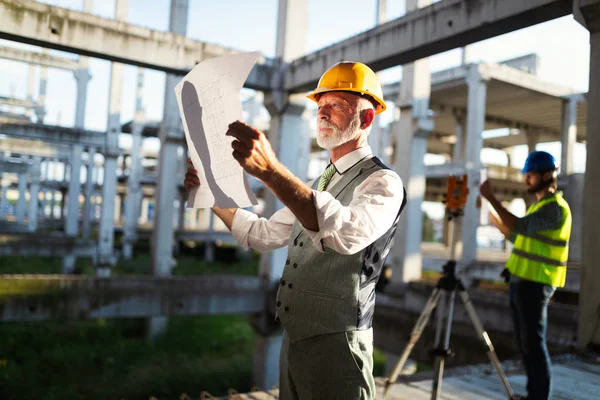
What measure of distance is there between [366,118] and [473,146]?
16.3 meters

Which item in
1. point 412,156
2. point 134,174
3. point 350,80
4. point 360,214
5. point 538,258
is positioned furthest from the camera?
point 134,174

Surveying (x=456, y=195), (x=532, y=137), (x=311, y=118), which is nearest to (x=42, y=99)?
(x=311, y=118)

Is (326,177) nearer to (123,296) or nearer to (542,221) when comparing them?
(542,221)

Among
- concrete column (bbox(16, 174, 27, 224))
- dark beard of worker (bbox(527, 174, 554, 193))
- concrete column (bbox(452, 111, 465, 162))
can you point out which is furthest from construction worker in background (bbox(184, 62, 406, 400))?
concrete column (bbox(16, 174, 27, 224))

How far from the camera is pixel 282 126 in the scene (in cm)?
1003

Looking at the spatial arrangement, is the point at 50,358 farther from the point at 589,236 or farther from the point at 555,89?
the point at 555,89

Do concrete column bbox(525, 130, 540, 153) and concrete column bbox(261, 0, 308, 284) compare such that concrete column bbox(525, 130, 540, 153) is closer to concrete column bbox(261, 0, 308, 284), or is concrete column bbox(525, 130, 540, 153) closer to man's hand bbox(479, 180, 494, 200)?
concrete column bbox(261, 0, 308, 284)

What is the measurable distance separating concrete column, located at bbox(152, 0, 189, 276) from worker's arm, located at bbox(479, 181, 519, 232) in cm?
1138

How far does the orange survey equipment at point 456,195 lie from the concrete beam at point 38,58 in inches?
852

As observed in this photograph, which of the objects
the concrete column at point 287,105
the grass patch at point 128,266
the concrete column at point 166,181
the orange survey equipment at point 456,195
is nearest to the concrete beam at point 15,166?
the grass patch at point 128,266

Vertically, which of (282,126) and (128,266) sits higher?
(282,126)

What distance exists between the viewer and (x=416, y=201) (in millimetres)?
13820

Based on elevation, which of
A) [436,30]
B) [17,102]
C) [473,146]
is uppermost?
[17,102]

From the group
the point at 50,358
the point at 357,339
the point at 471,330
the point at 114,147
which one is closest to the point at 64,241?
the point at 114,147
